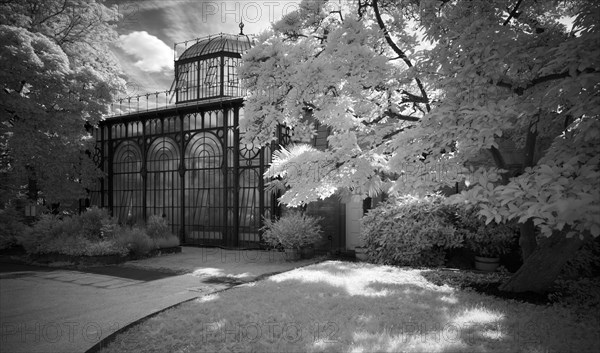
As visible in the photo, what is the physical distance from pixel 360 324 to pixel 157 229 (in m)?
8.36

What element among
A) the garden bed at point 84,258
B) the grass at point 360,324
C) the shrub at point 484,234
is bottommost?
the garden bed at point 84,258

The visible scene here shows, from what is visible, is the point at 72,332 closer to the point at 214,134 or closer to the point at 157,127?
the point at 214,134

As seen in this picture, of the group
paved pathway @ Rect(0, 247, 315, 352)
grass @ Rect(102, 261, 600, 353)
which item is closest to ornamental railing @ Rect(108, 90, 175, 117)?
paved pathway @ Rect(0, 247, 315, 352)

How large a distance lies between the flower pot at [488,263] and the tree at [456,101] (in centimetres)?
194

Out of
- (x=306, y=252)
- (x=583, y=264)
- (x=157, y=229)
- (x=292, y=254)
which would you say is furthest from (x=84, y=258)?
(x=583, y=264)

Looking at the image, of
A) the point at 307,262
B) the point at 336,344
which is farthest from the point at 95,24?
the point at 336,344

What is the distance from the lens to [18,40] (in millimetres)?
7746

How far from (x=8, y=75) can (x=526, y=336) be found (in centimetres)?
963

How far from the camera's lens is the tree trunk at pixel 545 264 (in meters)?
5.10

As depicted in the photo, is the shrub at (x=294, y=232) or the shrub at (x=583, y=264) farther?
the shrub at (x=294, y=232)

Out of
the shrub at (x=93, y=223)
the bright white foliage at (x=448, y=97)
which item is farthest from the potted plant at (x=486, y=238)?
the shrub at (x=93, y=223)

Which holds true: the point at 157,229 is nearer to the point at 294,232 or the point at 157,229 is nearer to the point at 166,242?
the point at 166,242

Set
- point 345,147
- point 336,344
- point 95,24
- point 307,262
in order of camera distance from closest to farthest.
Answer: point 336,344
point 345,147
point 307,262
point 95,24

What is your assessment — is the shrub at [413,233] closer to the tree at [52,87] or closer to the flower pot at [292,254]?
the flower pot at [292,254]
